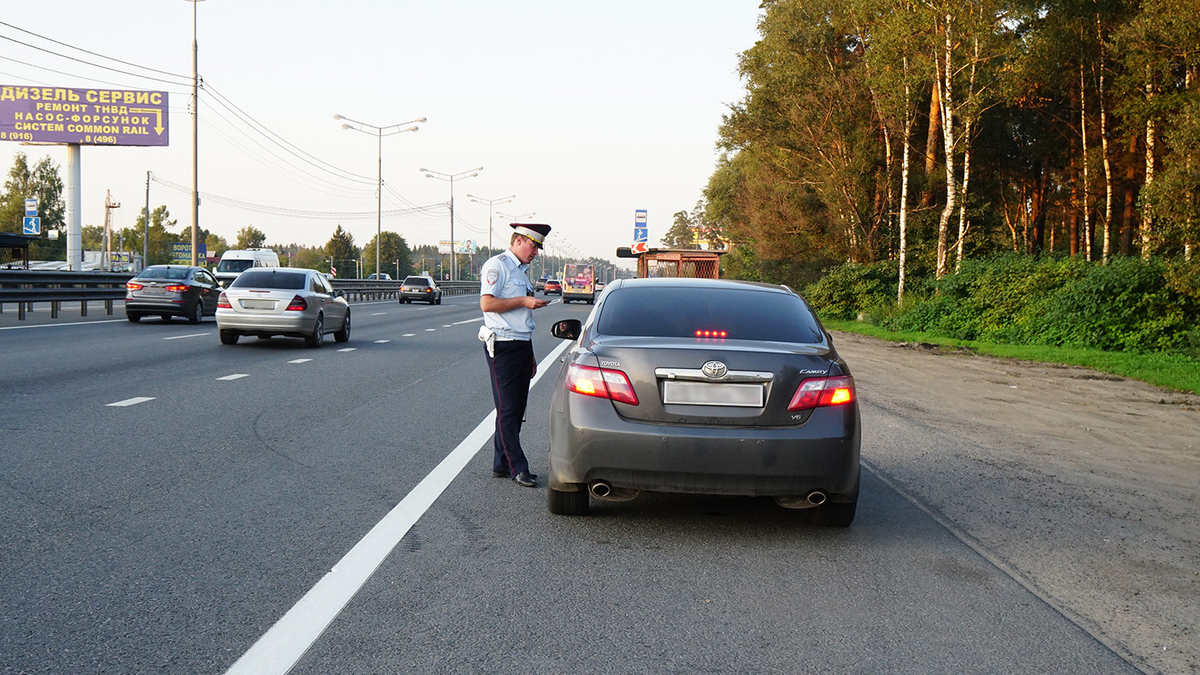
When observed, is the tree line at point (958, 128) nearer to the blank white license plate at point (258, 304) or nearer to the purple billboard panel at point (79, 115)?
the blank white license plate at point (258, 304)

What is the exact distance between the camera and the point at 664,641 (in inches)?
160

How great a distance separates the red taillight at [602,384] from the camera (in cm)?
555

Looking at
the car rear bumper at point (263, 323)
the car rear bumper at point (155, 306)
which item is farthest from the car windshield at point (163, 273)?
the car rear bumper at point (263, 323)

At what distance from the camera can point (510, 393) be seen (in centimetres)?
710

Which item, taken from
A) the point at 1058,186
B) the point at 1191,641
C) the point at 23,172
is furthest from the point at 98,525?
the point at 23,172

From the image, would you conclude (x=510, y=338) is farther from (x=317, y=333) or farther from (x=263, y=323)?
(x=317, y=333)

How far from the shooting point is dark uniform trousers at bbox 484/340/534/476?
23.2ft

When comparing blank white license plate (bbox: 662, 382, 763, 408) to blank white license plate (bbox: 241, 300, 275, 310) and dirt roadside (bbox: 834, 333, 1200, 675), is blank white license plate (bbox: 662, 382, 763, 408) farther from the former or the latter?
blank white license plate (bbox: 241, 300, 275, 310)

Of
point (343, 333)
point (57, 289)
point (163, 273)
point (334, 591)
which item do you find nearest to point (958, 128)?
point (343, 333)

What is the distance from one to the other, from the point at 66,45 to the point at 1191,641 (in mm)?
43135

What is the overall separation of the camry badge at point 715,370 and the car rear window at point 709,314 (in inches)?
15.9

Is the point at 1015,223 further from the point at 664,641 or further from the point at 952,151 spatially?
the point at 664,641

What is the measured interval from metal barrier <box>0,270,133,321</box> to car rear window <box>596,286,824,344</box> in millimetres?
22371

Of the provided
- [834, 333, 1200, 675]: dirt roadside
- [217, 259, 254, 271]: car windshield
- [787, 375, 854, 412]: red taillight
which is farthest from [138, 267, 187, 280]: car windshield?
[787, 375, 854, 412]: red taillight
